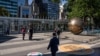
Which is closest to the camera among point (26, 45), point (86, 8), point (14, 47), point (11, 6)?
point (14, 47)

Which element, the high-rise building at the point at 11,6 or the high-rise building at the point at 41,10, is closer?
the high-rise building at the point at 41,10

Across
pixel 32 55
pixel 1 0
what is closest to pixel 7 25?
pixel 32 55

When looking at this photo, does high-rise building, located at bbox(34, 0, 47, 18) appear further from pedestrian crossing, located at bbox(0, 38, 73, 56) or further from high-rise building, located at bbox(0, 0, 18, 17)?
pedestrian crossing, located at bbox(0, 38, 73, 56)

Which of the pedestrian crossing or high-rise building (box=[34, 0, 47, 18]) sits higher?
high-rise building (box=[34, 0, 47, 18])

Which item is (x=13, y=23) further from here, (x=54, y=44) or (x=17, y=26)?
(x=54, y=44)

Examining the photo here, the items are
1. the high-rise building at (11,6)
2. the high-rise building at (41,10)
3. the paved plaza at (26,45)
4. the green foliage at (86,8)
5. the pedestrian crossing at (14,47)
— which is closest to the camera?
the paved plaza at (26,45)

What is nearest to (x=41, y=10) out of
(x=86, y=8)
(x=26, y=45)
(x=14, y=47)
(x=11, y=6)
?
(x=11, y=6)

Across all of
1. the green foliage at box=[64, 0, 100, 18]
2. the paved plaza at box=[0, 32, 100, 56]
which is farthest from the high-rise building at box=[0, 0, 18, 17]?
the paved plaza at box=[0, 32, 100, 56]

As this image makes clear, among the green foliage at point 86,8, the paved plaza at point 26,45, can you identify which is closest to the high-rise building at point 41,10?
the green foliage at point 86,8

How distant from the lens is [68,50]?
49.1 ft

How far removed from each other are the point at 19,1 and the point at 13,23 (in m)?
126

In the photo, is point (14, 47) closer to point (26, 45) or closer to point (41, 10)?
point (26, 45)

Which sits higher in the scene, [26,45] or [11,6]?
[11,6]

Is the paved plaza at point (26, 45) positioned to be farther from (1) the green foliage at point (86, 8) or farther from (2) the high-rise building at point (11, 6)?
(2) the high-rise building at point (11, 6)
